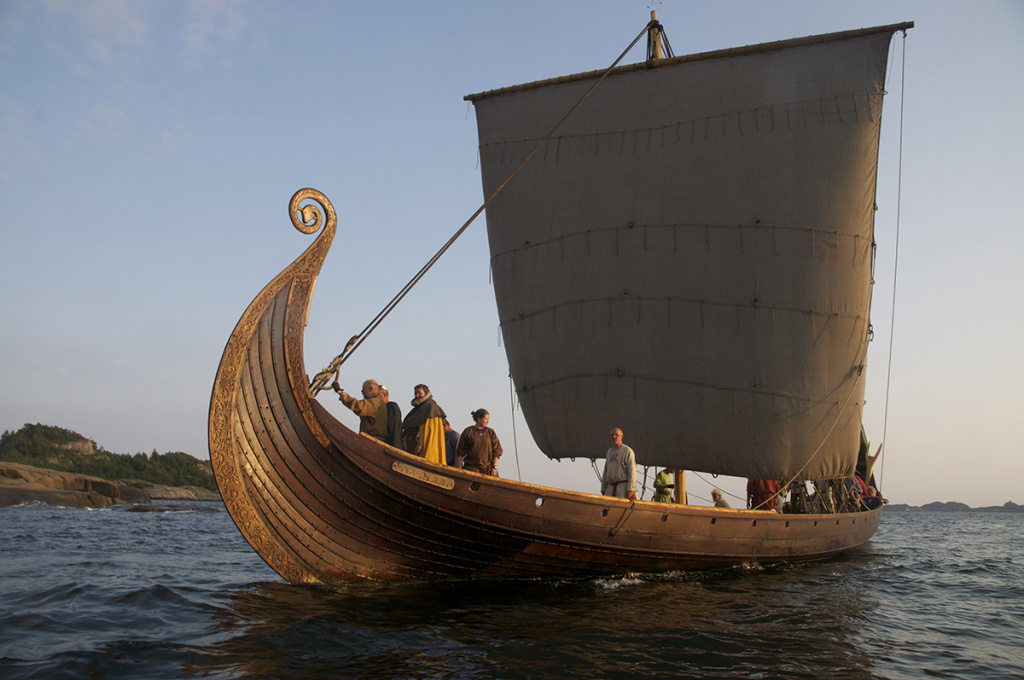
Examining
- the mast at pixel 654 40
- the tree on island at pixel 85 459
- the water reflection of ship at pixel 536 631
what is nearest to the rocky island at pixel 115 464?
the tree on island at pixel 85 459

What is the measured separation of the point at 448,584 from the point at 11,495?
114ft

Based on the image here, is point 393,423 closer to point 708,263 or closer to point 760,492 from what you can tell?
point 708,263

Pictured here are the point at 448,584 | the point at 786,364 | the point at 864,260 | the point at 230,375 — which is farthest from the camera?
the point at 864,260

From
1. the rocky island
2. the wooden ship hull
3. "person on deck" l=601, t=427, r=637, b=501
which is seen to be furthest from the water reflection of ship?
the rocky island

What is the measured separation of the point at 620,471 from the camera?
26.1 feet

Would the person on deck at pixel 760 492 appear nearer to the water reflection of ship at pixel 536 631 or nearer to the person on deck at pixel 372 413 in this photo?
the water reflection of ship at pixel 536 631

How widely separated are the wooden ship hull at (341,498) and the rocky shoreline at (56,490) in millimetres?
32740

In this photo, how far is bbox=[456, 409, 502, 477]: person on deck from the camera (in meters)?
7.33

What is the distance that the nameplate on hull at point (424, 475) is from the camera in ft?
20.7

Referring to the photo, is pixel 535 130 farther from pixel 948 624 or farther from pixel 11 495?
pixel 11 495

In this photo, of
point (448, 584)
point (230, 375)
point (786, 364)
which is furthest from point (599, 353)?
point (230, 375)

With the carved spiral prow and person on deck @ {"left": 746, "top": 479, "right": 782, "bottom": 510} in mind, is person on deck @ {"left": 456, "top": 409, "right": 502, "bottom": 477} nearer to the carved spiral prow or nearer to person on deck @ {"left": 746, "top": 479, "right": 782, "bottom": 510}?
the carved spiral prow

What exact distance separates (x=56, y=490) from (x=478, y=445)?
3742 cm

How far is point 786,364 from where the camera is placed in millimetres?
11516
